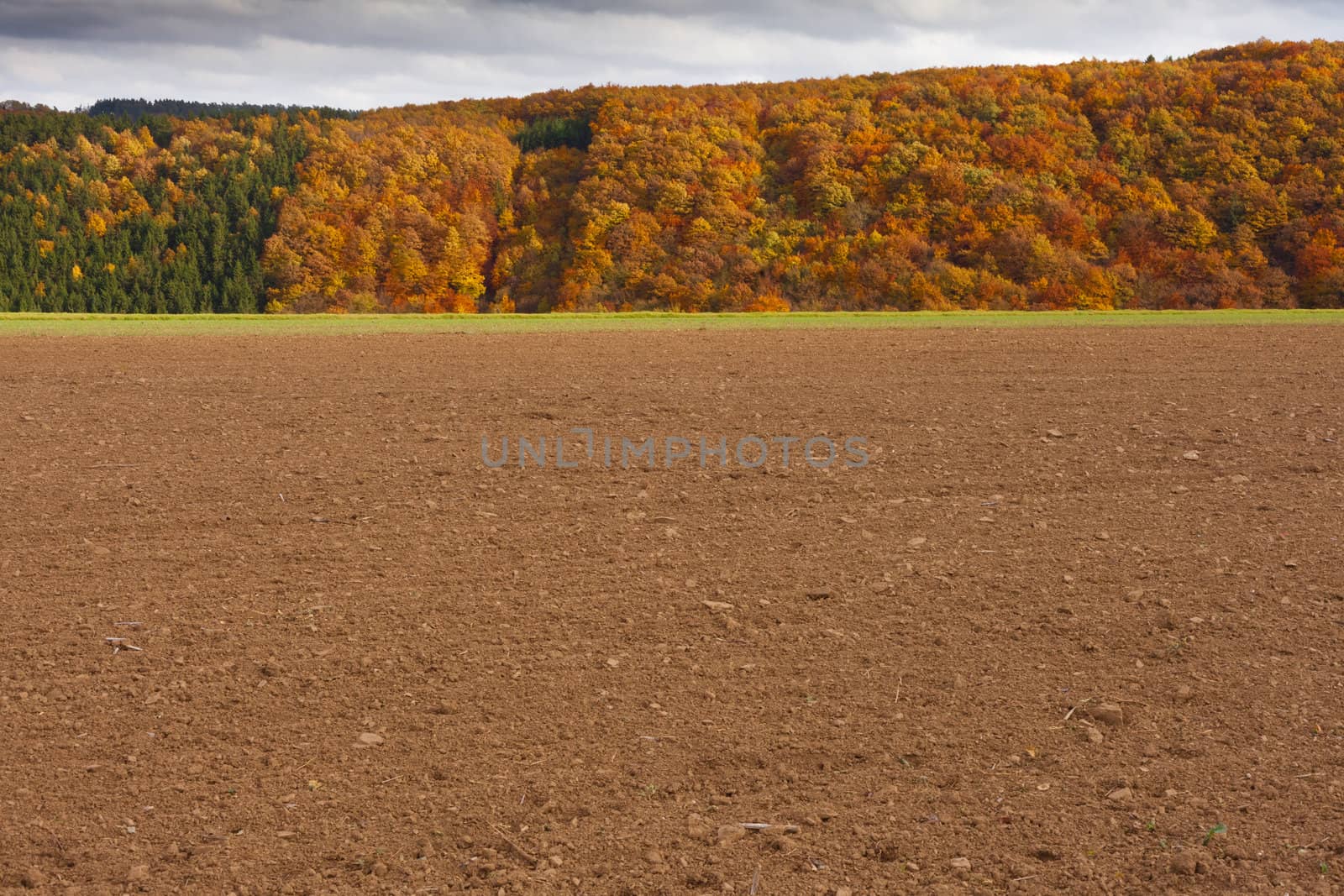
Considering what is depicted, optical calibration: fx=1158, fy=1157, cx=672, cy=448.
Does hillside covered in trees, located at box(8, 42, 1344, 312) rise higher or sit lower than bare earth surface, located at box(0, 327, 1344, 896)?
higher

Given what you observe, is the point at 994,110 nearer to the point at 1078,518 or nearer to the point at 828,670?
the point at 1078,518

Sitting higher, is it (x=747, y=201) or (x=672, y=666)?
(x=747, y=201)

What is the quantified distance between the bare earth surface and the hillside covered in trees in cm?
4071

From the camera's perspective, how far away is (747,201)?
202ft

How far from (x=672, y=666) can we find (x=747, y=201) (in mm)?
56746

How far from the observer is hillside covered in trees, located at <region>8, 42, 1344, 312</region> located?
5441 centimetres

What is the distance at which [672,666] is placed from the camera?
22.7ft

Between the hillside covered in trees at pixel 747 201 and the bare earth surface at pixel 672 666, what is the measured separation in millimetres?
40707

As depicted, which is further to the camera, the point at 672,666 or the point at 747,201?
the point at 747,201

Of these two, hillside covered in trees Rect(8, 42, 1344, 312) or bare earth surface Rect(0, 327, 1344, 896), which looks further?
hillside covered in trees Rect(8, 42, 1344, 312)

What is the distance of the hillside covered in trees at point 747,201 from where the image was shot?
54.4 m

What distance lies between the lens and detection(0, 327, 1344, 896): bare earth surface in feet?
16.6

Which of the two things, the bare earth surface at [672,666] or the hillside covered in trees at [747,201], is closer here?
the bare earth surface at [672,666]

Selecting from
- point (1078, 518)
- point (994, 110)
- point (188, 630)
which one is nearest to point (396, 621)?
point (188, 630)
